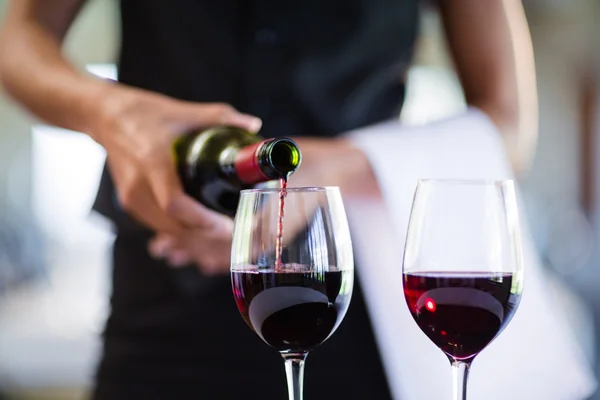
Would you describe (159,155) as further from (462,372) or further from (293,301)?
(462,372)

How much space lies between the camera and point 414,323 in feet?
3.33

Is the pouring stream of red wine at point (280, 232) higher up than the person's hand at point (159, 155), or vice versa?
the person's hand at point (159, 155)

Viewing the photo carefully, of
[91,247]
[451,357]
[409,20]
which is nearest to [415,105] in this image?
[91,247]

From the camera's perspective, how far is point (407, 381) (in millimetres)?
1002

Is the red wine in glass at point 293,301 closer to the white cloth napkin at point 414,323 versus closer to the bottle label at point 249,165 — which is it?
the bottle label at point 249,165

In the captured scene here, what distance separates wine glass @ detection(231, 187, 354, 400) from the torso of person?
0.40 metres

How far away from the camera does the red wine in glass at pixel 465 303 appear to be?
0.74 meters

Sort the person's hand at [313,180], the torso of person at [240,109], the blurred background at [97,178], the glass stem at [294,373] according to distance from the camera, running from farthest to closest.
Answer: the blurred background at [97,178] → the torso of person at [240,109] → the person's hand at [313,180] → the glass stem at [294,373]

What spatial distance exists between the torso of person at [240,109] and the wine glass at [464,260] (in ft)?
1.35

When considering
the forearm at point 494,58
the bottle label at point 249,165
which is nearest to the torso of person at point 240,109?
the forearm at point 494,58

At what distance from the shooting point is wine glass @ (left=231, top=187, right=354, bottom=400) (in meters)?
0.75

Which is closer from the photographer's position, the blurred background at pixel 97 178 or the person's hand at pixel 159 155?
the person's hand at pixel 159 155

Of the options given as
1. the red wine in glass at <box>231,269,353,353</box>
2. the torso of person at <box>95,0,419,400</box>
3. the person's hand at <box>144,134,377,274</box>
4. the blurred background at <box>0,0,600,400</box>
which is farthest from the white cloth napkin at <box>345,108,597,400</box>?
the blurred background at <box>0,0,600,400</box>

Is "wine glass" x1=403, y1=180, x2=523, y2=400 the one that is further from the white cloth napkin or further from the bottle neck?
the white cloth napkin
